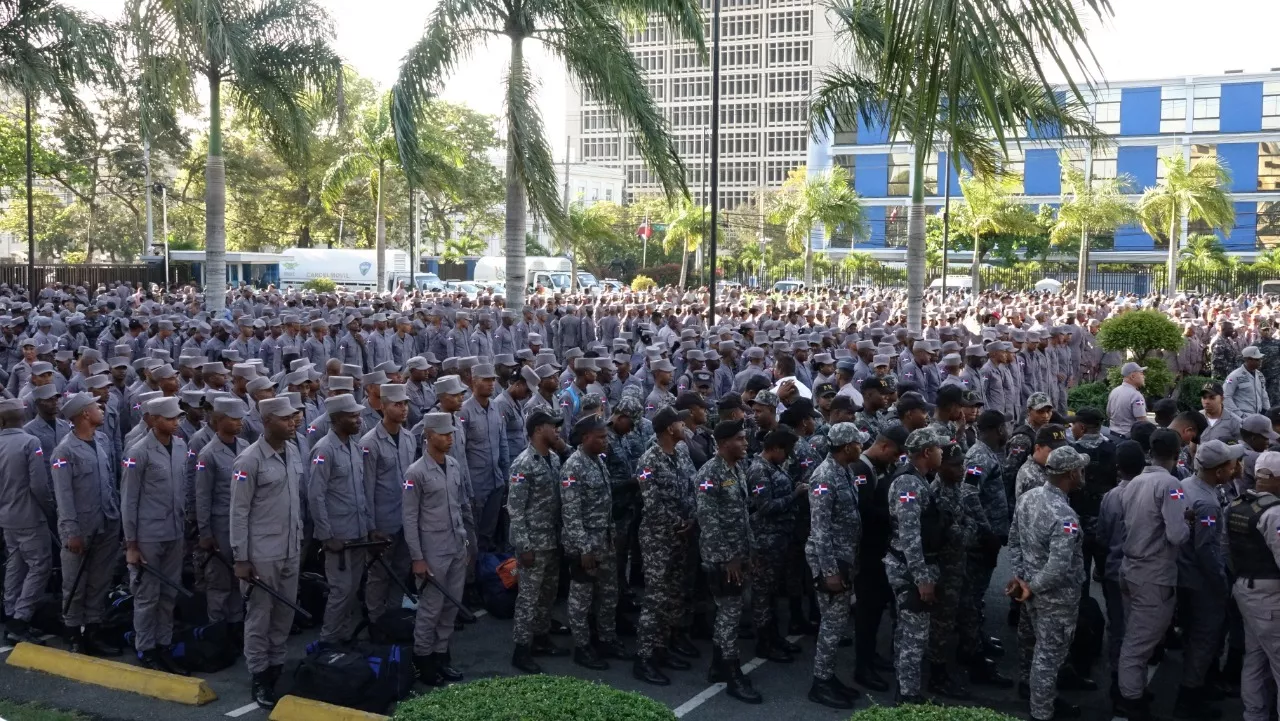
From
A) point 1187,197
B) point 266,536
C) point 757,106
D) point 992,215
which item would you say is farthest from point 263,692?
point 757,106

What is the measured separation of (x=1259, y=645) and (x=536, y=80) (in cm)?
1356

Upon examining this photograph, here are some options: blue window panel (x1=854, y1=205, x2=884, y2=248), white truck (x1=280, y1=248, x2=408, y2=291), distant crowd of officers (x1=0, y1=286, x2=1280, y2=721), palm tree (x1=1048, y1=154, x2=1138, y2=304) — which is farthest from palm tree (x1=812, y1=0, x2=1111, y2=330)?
blue window panel (x1=854, y1=205, x2=884, y2=248)

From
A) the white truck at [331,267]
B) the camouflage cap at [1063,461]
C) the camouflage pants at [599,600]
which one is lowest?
the camouflage pants at [599,600]

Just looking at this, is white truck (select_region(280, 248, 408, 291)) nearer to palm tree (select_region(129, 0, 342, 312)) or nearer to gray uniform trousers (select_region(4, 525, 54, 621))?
palm tree (select_region(129, 0, 342, 312))

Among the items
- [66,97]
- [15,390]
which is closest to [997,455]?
[15,390]

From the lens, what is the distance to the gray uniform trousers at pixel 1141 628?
7031 mm

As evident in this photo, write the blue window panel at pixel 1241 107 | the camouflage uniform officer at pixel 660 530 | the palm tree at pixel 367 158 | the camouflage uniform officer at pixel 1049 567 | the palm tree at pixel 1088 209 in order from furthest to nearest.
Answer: the blue window panel at pixel 1241 107
the palm tree at pixel 1088 209
the palm tree at pixel 367 158
the camouflage uniform officer at pixel 660 530
the camouflage uniform officer at pixel 1049 567

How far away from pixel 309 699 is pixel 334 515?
139 centimetres

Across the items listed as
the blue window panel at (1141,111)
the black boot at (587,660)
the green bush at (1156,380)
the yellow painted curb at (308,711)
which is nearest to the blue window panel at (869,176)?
the blue window panel at (1141,111)

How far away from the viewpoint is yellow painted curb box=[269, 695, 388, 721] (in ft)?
22.3

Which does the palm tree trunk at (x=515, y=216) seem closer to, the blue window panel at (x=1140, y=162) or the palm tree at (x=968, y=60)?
the palm tree at (x=968, y=60)

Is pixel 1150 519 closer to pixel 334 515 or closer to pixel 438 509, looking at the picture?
pixel 438 509

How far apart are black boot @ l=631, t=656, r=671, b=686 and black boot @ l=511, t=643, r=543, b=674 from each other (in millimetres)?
685

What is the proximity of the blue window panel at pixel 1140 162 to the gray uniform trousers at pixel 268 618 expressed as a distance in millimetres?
59278
